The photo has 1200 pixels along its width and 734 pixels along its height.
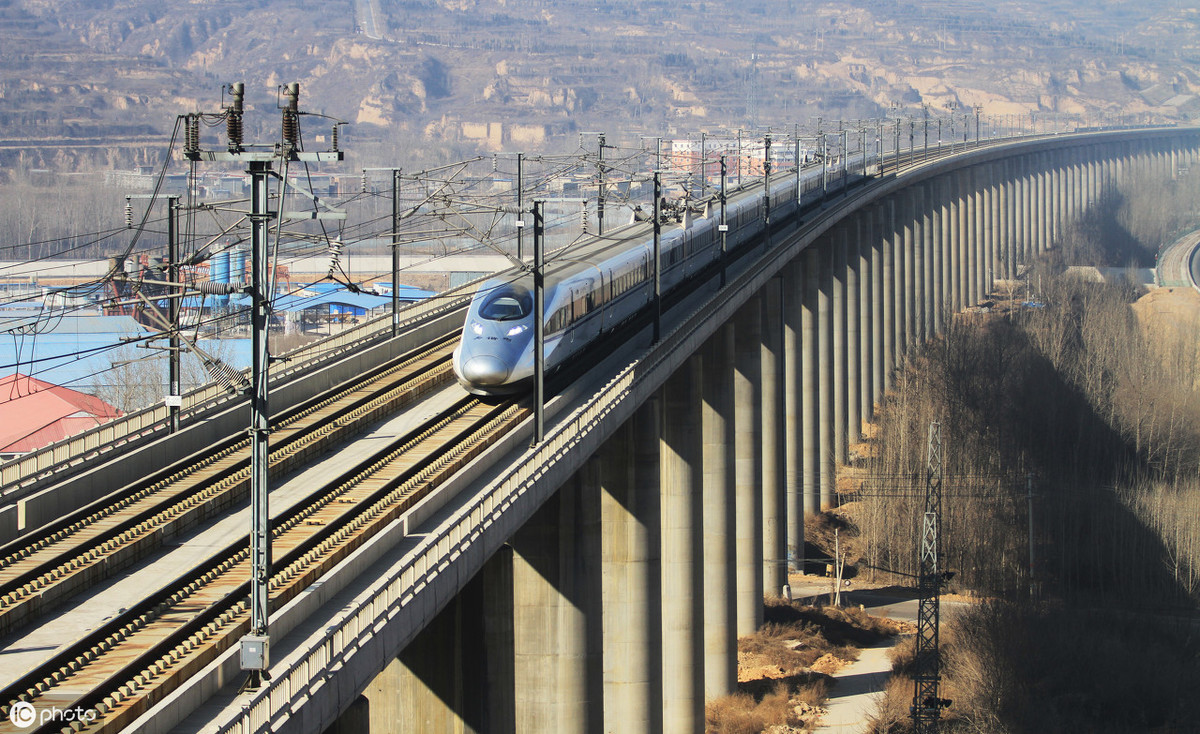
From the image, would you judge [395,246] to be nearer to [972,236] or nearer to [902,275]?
[902,275]

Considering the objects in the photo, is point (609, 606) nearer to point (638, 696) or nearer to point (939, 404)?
point (638, 696)

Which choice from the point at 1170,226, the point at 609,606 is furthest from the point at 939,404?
the point at 1170,226

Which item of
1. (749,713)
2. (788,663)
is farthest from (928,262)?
(749,713)

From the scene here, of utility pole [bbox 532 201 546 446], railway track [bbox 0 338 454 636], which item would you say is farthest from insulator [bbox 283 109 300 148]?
utility pole [bbox 532 201 546 446]

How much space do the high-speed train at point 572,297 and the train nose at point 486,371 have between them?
19mm

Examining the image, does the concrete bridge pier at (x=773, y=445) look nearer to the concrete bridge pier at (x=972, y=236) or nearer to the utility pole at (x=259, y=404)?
the utility pole at (x=259, y=404)

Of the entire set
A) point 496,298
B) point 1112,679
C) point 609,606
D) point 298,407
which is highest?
point 496,298

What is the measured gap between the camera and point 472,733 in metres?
24.6

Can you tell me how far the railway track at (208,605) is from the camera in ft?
43.6

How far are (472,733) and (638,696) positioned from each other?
9792mm

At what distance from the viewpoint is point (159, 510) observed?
19.8 meters

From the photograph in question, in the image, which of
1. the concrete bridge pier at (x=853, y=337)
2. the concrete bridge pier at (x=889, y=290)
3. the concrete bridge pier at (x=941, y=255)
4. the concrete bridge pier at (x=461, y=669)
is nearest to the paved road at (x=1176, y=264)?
the concrete bridge pier at (x=941, y=255)

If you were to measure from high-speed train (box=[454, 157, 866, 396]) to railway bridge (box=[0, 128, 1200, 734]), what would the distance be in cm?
79

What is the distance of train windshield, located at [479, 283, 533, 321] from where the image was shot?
28.5m
